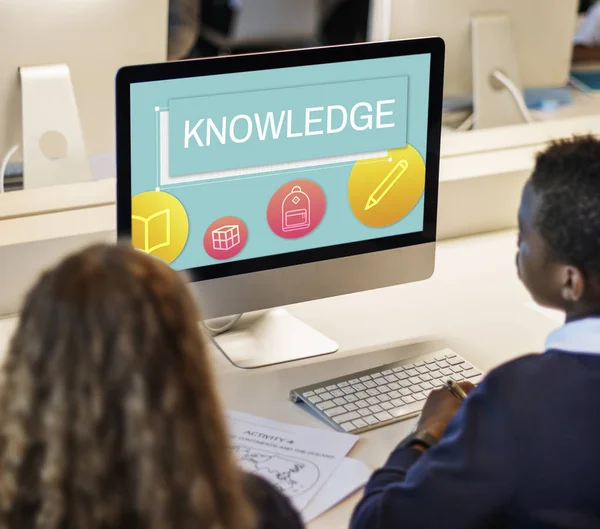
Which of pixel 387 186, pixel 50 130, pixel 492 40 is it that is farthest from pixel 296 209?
pixel 492 40

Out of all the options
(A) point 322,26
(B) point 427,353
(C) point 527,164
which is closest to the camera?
(B) point 427,353

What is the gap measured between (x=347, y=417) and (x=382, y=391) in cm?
9

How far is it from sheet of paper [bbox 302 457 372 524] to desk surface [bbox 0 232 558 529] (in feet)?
0.10

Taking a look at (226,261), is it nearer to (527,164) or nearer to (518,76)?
(527,164)

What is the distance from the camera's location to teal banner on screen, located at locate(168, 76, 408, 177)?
4.29 feet

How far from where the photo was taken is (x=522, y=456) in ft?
3.17

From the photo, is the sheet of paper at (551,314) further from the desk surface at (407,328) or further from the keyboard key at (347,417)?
the keyboard key at (347,417)

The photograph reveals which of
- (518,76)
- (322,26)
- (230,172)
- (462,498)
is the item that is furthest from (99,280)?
(322,26)

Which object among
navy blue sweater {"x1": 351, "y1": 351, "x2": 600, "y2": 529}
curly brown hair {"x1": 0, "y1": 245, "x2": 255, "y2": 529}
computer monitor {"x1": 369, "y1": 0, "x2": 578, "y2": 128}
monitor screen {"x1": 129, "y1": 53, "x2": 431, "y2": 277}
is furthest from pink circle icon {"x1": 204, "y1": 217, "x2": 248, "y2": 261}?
computer monitor {"x1": 369, "y1": 0, "x2": 578, "y2": 128}

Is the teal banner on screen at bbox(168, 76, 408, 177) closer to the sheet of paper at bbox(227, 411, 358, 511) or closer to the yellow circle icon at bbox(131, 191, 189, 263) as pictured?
the yellow circle icon at bbox(131, 191, 189, 263)

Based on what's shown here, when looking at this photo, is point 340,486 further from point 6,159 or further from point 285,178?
point 6,159

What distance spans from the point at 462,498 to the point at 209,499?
35 cm

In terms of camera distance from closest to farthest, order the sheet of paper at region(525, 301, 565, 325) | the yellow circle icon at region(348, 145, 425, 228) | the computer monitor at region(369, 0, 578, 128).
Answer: the yellow circle icon at region(348, 145, 425, 228)
the sheet of paper at region(525, 301, 565, 325)
the computer monitor at region(369, 0, 578, 128)

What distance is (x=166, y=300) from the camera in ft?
2.37
